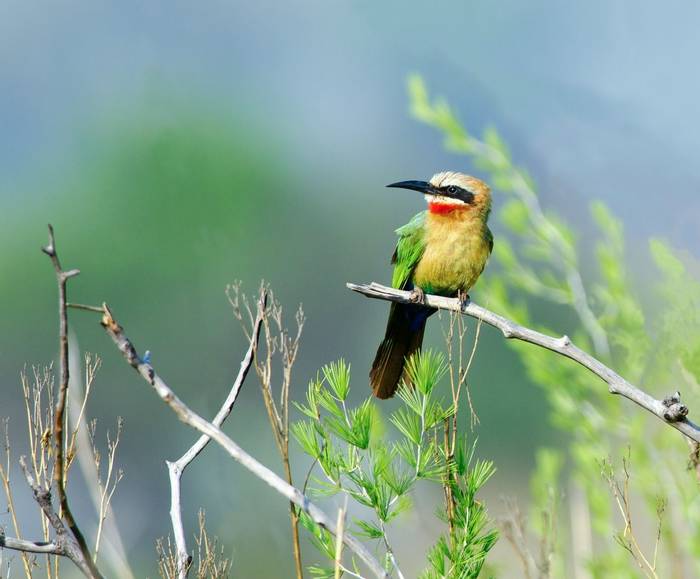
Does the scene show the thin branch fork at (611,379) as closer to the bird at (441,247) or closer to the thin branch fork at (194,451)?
the thin branch fork at (194,451)

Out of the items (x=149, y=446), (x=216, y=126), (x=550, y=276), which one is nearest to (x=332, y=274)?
(x=149, y=446)

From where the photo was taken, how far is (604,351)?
3.87 metres

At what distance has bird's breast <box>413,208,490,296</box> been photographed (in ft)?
12.0

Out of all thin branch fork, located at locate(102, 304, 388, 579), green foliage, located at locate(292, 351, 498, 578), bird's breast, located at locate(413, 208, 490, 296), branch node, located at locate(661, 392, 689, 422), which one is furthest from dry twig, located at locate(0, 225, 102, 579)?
bird's breast, located at locate(413, 208, 490, 296)

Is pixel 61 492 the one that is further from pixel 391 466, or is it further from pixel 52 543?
pixel 391 466

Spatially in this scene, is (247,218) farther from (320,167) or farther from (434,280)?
(434,280)

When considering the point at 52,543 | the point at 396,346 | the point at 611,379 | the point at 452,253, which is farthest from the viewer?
the point at 452,253

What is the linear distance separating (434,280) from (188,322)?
1942 cm

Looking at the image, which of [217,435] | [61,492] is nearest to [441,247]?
[217,435]

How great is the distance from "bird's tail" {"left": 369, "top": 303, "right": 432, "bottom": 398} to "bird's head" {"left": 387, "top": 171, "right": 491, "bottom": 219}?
0.42 metres

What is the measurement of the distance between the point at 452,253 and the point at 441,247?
45 millimetres

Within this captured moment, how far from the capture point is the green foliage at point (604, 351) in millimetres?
3543

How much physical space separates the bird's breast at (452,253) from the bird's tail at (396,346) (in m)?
0.14

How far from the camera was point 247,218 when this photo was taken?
1032 inches
